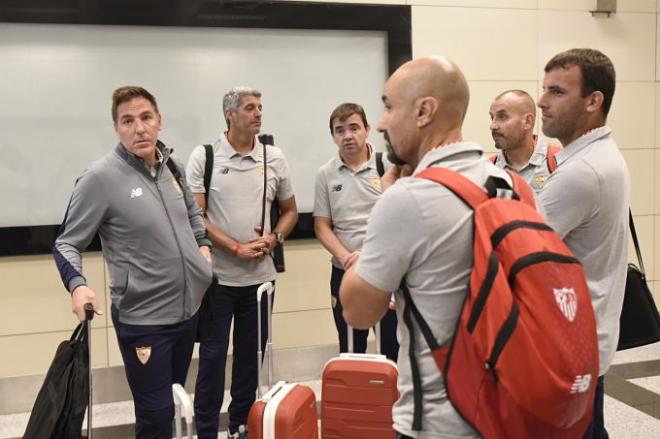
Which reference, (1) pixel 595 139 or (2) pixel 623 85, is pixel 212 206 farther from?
(2) pixel 623 85

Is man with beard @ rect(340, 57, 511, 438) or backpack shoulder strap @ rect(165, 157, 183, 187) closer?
man with beard @ rect(340, 57, 511, 438)

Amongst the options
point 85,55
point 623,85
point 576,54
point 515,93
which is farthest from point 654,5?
point 85,55

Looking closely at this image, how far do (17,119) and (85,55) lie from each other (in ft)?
1.73

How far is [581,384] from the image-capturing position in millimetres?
1217

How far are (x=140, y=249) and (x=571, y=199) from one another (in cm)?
147

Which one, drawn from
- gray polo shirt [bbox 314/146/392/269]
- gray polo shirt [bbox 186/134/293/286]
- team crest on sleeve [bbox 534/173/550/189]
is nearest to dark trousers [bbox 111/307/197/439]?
gray polo shirt [bbox 186/134/293/286]

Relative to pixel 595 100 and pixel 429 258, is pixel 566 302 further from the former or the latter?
pixel 595 100

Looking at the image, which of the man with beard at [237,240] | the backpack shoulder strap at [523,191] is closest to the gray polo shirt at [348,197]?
the man with beard at [237,240]

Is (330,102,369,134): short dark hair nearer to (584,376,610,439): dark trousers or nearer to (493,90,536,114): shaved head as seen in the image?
(493,90,536,114): shaved head

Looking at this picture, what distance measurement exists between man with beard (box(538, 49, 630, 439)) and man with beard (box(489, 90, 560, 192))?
1384 mm

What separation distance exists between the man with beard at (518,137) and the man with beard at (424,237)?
2.12 m

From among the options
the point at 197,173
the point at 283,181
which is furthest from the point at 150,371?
the point at 283,181

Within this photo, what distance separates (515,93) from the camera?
11.9 ft

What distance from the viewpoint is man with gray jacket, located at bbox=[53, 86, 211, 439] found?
237 centimetres
